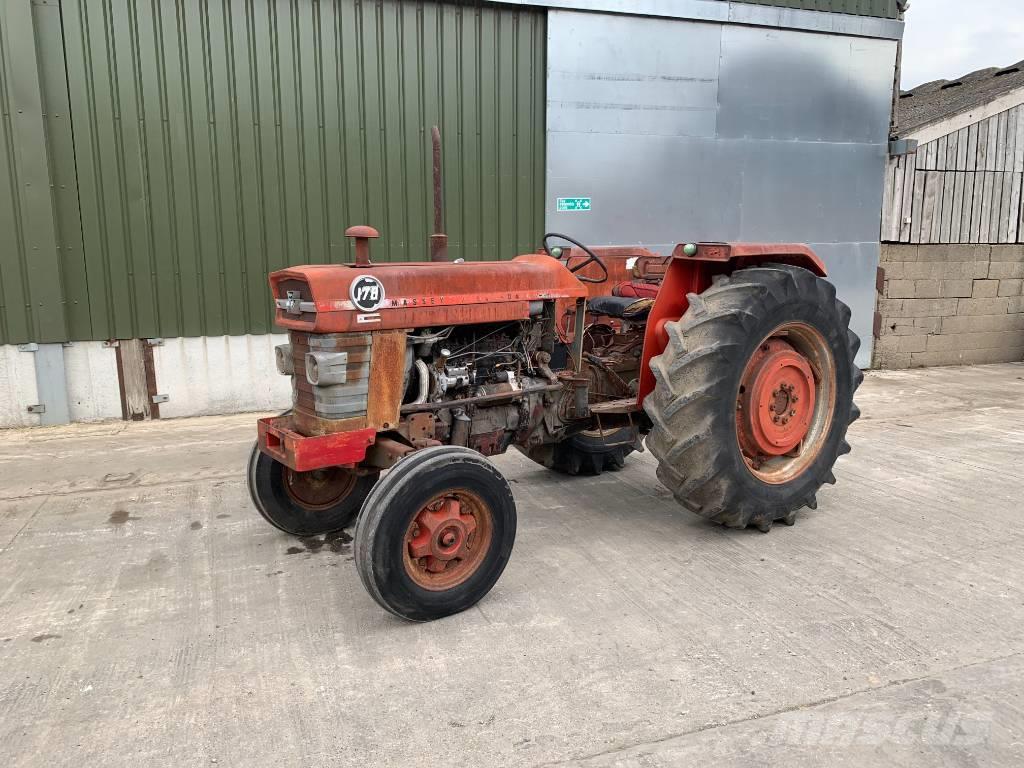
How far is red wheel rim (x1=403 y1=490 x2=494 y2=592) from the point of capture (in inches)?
114

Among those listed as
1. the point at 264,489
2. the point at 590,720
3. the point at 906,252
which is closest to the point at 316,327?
the point at 264,489

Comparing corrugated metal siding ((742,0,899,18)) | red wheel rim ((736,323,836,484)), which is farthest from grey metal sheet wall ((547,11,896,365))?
red wheel rim ((736,323,836,484))

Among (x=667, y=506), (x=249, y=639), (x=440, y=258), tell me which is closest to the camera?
(x=249, y=639)

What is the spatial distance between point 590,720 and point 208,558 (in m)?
2.10

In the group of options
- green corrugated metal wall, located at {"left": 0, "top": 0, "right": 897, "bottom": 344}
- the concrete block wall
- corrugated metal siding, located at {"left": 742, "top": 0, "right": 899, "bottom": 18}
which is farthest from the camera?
the concrete block wall

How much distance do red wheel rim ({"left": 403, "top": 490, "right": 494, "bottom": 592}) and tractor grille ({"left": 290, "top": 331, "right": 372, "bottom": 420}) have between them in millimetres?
542

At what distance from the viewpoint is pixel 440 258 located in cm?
353

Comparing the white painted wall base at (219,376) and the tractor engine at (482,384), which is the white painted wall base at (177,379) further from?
the tractor engine at (482,384)

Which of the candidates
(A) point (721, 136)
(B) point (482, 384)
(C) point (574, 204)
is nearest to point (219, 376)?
(C) point (574, 204)

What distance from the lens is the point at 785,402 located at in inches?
154

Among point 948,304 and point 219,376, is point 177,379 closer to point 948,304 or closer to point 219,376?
point 219,376

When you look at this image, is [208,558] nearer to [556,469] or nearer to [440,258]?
[440,258]

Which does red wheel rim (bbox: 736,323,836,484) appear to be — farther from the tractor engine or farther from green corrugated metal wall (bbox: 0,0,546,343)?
green corrugated metal wall (bbox: 0,0,546,343)

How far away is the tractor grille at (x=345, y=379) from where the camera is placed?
3.05m
